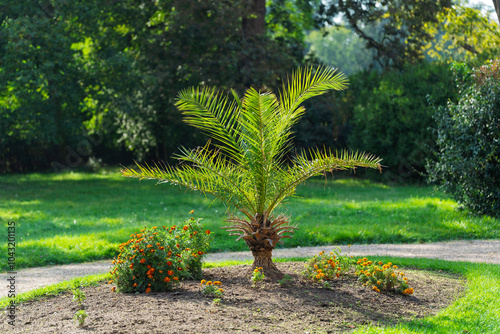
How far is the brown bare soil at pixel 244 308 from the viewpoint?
14.5ft

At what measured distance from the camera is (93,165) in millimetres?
23094

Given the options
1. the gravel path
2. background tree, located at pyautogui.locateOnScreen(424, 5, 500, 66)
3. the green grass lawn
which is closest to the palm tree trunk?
the green grass lawn

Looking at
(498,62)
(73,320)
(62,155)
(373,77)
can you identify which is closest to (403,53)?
(373,77)

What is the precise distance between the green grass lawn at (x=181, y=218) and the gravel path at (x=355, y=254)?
0.38 m

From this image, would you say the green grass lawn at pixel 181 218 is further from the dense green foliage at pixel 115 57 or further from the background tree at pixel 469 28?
the background tree at pixel 469 28

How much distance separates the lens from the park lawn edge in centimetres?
445

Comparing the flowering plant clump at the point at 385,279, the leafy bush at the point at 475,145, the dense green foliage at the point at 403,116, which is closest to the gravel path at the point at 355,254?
the leafy bush at the point at 475,145

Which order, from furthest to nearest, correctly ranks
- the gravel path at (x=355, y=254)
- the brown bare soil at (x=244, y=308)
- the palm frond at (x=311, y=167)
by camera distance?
the gravel path at (x=355, y=254), the palm frond at (x=311, y=167), the brown bare soil at (x=244, y=308)

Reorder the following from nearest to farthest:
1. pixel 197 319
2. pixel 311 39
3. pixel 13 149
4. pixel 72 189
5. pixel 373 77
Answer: pixel 197 319
pixel 72 189
pixel 373 77
pixel 13 149
pixel 311 39

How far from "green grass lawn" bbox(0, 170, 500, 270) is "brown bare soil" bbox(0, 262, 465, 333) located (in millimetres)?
1010

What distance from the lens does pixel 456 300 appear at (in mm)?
5281

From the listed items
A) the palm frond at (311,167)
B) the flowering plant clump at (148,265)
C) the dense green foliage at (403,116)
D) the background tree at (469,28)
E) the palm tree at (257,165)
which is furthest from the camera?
the background tree at (469,28)

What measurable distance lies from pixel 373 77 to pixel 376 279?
47.3ft

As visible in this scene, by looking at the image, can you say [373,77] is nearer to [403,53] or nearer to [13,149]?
[403,53]
